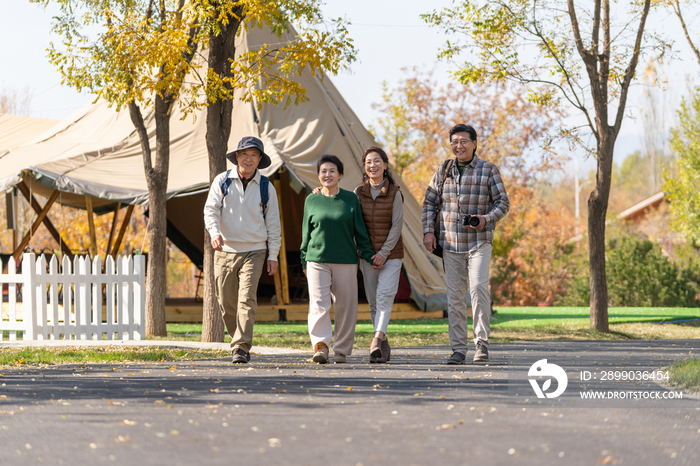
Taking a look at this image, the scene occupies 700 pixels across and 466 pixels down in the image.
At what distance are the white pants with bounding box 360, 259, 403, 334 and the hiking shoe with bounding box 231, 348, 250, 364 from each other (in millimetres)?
1067

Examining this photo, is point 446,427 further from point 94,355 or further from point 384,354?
point 94,355

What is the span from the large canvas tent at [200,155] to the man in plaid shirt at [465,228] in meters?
5.88

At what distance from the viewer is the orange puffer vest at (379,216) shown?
698cm

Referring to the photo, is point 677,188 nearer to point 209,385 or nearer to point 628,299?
point 628,299

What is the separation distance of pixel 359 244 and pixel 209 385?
7.05 feet

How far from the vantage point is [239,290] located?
6949 mm

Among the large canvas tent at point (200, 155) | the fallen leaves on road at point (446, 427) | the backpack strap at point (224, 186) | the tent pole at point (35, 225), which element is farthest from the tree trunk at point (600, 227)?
the tent pole at point (35, 225)

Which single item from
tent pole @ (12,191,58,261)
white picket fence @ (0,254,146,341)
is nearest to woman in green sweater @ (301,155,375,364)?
white picket fence @ (0,254,146,341)

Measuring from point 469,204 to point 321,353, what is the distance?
1707 millimetres

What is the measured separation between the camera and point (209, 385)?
526cm

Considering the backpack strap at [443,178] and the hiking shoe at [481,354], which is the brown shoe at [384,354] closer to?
the hiking shoe at [481,354]

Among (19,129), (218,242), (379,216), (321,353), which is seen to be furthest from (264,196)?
(19,129)

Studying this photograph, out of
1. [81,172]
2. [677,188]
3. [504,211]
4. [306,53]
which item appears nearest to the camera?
[504,211]

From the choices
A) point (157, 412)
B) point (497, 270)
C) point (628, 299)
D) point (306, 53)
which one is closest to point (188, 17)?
point (306, 53)
